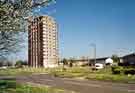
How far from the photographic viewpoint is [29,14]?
36.1 feet

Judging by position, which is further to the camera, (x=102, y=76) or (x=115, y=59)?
(x=115, y=59)

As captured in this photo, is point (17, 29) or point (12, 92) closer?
point (17, 29)

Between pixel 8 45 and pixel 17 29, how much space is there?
2.42 meters

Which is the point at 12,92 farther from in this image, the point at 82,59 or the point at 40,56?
the point at 82,59

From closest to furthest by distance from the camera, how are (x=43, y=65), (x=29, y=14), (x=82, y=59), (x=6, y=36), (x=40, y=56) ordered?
(x=29, y=14)
(x=6, y=36)
(x=40, y=56)
(x=43, y=65)
(x=82, y=59)

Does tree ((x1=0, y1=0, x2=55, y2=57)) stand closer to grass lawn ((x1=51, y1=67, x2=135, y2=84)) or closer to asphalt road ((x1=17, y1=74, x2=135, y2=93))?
asphalt road ((x1=17, y1=74, x2=135, y2=93))

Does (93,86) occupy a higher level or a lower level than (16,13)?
lower

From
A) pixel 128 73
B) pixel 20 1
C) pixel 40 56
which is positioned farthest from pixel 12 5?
pixel 40 56

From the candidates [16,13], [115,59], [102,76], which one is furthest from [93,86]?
[115,59]

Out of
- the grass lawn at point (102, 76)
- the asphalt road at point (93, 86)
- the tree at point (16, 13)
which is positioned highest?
the tree at point (16, 13)

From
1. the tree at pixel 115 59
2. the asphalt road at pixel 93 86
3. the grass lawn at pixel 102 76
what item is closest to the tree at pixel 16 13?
the asphalt road at pixel 93 86

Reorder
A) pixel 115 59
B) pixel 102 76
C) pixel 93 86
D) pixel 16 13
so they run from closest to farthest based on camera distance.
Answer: pixel 16 13 < pixel 93 86 < pixel 102 76 < pixel 115 59

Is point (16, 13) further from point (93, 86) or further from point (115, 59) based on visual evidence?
point (115, 59)

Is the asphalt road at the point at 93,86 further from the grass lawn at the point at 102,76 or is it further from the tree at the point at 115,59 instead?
the tree at the point at 115,59
